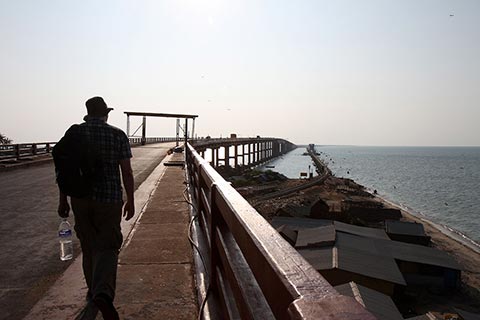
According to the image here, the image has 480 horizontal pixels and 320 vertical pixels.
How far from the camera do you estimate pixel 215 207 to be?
120 inches

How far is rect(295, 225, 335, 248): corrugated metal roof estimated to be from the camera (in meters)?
17.3

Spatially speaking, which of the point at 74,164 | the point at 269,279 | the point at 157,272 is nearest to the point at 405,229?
the point at 157,272

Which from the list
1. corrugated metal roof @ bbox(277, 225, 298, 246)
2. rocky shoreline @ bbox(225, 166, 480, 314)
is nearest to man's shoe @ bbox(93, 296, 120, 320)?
rocky shoreline @ bbox(225, 166, 480, 314)

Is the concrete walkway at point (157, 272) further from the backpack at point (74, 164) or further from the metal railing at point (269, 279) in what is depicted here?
the backpack at point (74, 164)

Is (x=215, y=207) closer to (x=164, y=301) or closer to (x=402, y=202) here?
(x=164, y=301)

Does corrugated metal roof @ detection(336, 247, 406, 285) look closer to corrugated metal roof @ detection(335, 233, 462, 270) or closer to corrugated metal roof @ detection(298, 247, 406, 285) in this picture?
corrugated metal roof @ detection(298, 247, 406, 285)

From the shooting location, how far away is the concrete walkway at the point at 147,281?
124 inches

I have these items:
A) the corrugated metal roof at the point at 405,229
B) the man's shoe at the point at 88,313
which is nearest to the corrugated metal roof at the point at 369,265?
the corrugated metal roof at the point at 405,229

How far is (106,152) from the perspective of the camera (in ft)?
10.7

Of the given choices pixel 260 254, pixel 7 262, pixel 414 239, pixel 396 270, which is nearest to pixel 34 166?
pixel 7 262

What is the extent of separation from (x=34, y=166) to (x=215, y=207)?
19.5 m

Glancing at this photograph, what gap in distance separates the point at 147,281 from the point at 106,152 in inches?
55.3

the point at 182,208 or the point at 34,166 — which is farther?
the point at 34,166

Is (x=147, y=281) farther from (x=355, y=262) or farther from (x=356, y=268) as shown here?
(x=355, y=262)
